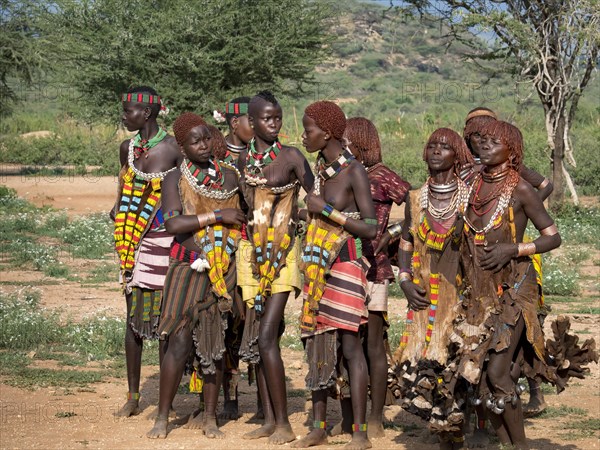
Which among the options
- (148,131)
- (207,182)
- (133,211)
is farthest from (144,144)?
(207,182)

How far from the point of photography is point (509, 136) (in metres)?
5.70

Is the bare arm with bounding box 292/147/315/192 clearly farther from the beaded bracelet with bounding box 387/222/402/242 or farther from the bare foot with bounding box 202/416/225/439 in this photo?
the bare foot with bounding box 202/416/225/439

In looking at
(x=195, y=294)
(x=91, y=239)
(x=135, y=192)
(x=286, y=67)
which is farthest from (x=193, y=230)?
(x=286, y=67)

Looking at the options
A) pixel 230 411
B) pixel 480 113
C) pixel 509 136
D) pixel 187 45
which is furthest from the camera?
pixel 187 45

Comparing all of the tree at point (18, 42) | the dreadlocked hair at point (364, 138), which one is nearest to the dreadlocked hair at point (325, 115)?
the dreadlocked hair at point (364, 138)

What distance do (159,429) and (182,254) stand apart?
1.04 meters

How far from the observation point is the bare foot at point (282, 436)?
6281 millimetres

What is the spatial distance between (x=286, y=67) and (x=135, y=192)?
1634cm

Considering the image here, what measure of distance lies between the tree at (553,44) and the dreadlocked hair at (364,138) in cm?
1186

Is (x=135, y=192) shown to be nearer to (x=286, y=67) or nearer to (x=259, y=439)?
(x=259, y=439)

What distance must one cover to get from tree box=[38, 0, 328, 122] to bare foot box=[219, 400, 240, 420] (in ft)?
49.1

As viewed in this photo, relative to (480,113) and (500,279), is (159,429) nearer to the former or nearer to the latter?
(500,279)

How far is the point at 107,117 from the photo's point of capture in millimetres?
23453

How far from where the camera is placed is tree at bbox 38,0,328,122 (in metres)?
21.6
